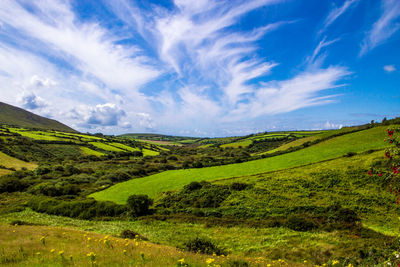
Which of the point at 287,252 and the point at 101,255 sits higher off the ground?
the point at 101,255

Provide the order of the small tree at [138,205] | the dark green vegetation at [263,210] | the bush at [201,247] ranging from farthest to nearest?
the small tree at [138,205], the dark green vegetation at [263,210], the bush at [201,247]

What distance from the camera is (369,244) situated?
13578mm

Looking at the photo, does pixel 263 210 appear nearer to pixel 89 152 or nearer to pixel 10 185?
pixel 10 185

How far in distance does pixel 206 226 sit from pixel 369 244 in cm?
1429

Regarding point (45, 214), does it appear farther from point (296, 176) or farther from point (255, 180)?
point (296, 176)

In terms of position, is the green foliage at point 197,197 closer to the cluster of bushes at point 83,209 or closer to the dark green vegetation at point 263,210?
the dark green vegetation at point 263,210

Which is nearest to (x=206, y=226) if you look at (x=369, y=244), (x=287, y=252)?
(x=287, y=252)

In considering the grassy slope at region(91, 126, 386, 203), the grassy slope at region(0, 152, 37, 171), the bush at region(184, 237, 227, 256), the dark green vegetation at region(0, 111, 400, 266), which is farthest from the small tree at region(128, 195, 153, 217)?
the grassy slope at region(0, 152, 37, 171)

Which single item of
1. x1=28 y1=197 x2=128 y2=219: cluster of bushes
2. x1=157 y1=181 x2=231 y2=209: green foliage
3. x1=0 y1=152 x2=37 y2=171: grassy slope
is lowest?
x1=28 y1=197 x2=128 y2=219: cluster of bushes

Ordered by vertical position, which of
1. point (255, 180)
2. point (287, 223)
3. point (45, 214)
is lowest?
point (45, 214)

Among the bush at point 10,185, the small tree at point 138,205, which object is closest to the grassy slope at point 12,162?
the bush at point 10,185

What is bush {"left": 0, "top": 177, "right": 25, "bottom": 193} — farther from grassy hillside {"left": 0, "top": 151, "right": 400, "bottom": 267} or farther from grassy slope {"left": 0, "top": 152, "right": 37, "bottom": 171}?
grassy slope {"left": 0, "top": 152, "right": 37, "bottom": 171}

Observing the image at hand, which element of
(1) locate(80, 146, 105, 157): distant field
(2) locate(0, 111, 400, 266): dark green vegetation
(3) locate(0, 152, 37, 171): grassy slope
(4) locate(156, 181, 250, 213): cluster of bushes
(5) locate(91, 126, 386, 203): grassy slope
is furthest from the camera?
(1) locate(80, 146, 105, 157): distant field

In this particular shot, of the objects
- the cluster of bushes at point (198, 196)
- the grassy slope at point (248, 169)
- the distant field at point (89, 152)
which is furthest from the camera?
the distant field at point (89, 152)
